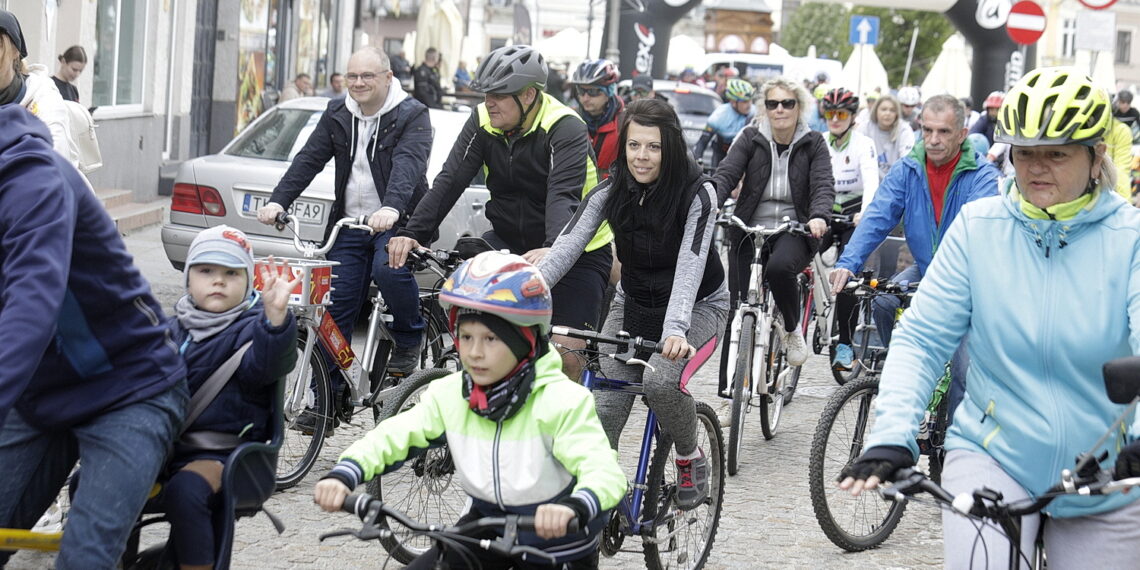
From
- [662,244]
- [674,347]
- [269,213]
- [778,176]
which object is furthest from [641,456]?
[778,176]

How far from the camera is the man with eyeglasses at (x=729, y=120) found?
599 inches

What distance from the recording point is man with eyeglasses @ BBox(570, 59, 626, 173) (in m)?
10.6

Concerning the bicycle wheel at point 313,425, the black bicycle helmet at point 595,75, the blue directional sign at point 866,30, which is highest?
the blue directional sign at point 866,30

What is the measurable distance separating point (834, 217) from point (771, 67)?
1684 inches

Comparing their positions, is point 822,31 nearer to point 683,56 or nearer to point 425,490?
point 683,56

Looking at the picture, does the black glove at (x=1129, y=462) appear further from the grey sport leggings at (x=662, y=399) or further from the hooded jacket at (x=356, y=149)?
the hooded jacket at (x=356, y=149)

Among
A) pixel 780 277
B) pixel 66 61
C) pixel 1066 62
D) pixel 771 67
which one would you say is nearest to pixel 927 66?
pixel 1066 62

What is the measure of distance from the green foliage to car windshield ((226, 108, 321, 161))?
55602 millimetres

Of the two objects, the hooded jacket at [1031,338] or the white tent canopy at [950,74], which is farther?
the white tent canopy at [950,74]

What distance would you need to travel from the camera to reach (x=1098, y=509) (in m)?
3.27

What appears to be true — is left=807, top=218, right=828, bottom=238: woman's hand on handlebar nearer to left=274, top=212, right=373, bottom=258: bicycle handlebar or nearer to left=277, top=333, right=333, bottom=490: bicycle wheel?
left=274, top=212, right=373, bottom=258: bicycle handlebar

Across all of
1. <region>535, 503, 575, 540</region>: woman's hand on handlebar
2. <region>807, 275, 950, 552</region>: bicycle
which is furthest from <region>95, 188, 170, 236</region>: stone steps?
<region>535, 503, 575, 540</region>: woman's hand on handlebar

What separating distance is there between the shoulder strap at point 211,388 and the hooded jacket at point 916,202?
10.7ft

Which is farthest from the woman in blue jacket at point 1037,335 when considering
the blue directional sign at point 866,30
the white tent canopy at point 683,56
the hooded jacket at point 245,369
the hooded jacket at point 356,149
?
the white tent canopy at point 683,56
